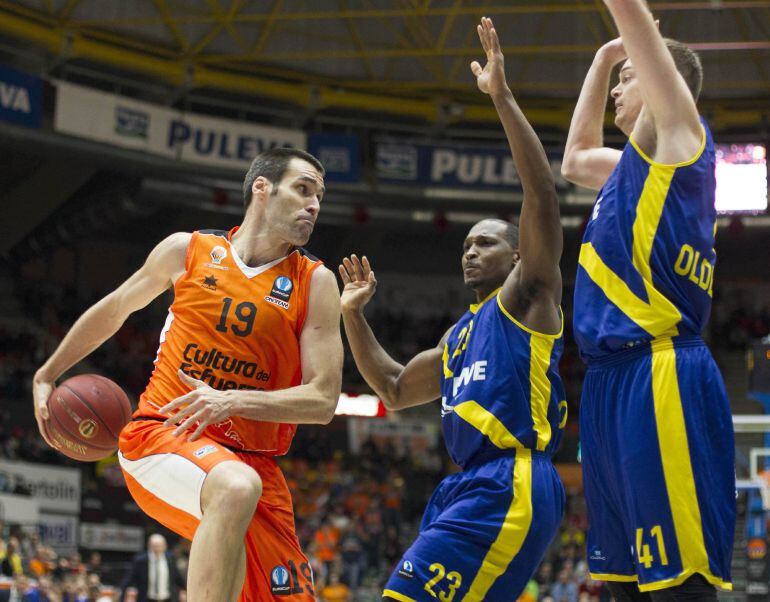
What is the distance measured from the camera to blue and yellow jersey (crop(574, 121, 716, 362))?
3.76 metres

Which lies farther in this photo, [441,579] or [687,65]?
[441,579]

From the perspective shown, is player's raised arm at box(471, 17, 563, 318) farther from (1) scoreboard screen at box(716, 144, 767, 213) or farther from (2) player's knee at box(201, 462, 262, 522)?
(1) scoreboard screen at box(716, 144, 767, 213)

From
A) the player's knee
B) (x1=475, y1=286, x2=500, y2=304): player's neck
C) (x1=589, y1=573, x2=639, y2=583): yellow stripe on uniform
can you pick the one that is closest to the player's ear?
(x1=475, y1=286, x2=500, y2=304): player's neck

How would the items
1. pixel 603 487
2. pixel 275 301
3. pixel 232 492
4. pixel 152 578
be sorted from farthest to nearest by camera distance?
pixel 152 578
pixel 275 301
pixel 232 492
pixel 603 487

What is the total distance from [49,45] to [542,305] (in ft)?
60.2

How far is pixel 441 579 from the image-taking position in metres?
4.48

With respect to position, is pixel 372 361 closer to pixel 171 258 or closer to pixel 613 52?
pixel 171 258

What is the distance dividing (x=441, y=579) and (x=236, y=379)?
4.14ft

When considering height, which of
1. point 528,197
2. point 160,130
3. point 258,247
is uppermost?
point 160,130

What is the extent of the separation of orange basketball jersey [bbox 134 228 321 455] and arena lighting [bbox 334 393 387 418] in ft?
63.1

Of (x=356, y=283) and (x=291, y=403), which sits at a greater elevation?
(x=356, y=283)

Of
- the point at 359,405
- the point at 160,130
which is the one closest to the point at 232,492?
the point at 160,130

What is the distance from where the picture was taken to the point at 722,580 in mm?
3527

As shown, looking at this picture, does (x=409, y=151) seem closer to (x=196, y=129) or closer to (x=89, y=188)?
(x=196, y=129)
